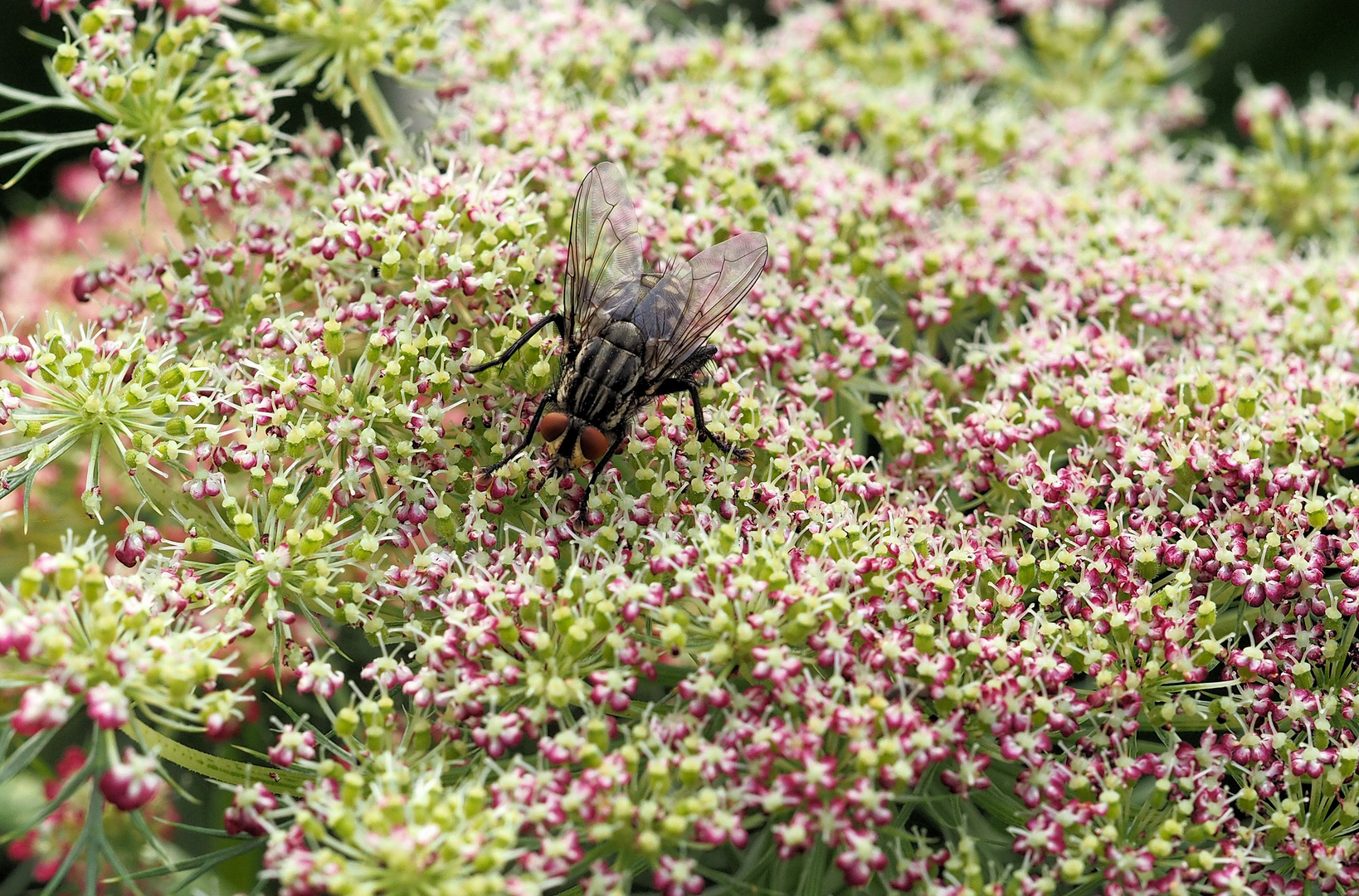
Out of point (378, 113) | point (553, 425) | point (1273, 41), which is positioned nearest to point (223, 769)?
point (553, 425)

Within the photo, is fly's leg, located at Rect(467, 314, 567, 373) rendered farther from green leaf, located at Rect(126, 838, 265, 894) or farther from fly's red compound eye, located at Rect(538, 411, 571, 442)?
green leaf, located at Rect(126, 838, 265, 894)

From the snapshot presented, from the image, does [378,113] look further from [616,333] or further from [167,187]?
[616,333]

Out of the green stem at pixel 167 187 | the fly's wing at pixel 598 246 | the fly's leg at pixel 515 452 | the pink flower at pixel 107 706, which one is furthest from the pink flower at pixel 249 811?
the green stem at pixel 167 187

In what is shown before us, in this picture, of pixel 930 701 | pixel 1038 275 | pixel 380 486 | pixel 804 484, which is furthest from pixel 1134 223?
pixel 380 486

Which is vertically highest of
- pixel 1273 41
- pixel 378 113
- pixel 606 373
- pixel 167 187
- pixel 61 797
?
pixel 1273 41

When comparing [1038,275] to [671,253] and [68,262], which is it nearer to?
[671,253]
